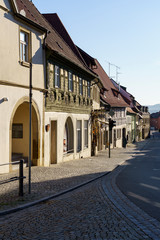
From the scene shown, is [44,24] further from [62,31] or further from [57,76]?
[62,31]

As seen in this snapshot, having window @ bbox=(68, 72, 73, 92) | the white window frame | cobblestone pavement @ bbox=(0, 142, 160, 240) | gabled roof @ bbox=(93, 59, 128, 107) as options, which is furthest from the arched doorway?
gabled roof @ bbox=(93, 59, 128, 107)

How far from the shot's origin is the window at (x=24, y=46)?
16250 millimetres

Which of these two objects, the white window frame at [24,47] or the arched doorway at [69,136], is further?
the arched doorway at [69,136]

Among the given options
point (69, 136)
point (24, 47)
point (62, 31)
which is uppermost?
point (62, 31)

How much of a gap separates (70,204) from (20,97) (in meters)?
7.78

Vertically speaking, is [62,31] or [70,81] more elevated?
[62,31]

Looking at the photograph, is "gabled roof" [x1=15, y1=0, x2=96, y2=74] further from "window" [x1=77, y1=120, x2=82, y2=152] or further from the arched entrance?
"window" [x1=77, y1=120, x2=82, y2=152]

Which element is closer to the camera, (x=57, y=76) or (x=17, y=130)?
(x=17, y=130)

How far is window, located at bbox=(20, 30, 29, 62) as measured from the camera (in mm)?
16250

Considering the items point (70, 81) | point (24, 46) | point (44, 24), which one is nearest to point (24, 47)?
point (24, 46)

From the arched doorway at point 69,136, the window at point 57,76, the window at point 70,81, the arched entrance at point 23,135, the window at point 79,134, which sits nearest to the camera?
the arched entrance at point 23,135

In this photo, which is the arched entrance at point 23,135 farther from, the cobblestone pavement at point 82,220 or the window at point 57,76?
the cobblestone pavement at point 82,220

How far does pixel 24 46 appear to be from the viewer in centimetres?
1658

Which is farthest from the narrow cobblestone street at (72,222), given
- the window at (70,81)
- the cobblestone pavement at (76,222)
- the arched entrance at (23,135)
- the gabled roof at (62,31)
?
the gabled roof at (62,31)
